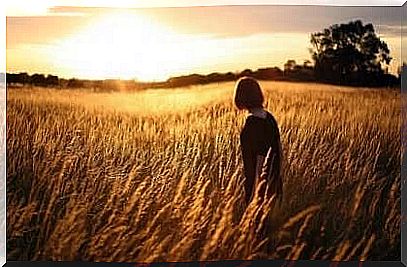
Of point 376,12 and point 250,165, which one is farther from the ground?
point 376,12

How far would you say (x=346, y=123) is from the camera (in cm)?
396

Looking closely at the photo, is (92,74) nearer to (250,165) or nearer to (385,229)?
(250,165)

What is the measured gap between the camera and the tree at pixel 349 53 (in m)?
3.93

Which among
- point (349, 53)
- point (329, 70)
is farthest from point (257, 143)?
point (349, 53)

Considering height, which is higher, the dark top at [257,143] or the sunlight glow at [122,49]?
the sunlight glow at [122,49]

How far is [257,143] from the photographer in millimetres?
3924

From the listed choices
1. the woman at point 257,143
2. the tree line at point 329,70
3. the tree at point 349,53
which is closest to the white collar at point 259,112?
the woman at point 257,143

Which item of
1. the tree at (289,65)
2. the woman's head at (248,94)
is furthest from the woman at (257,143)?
the tree at (289,65)

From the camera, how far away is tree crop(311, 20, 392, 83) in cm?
393

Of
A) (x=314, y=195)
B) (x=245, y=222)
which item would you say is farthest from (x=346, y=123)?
(x=245, y=222)

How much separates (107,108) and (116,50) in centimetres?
27

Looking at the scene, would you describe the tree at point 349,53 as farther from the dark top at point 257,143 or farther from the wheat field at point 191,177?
the dark top at point 257,143

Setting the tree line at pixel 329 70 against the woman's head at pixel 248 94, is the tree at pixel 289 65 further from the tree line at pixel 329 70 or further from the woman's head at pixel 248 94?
the woman's head at pixel 248 94

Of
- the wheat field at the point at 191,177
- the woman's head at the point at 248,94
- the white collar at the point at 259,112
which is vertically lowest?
the wheat field at the point at 191,177
